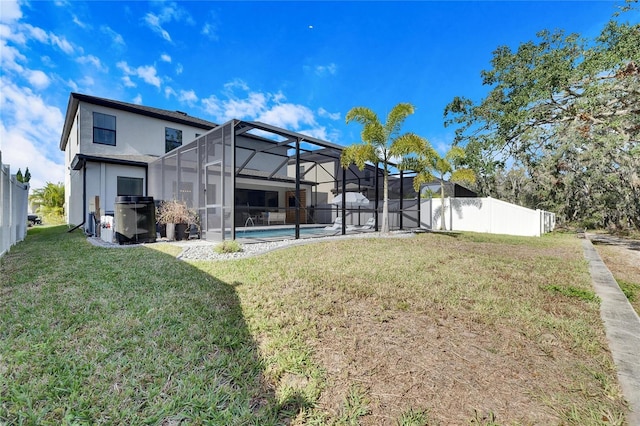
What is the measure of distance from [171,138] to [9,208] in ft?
35.4

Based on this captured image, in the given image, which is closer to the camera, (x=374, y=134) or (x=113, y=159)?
(x=374, y=134)

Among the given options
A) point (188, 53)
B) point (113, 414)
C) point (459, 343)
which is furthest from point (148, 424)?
point (188, 53)

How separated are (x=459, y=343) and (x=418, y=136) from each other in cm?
977

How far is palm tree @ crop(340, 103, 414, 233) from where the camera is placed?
10.8 meters

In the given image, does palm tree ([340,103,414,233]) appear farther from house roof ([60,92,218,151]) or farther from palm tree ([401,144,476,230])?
house roof ([60,92,218,151])

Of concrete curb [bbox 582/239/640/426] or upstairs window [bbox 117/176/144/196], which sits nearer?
concrete curb [bbox 582/239/640/426]

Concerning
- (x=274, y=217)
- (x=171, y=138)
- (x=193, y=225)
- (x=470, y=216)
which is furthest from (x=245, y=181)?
(x=470, y=216)

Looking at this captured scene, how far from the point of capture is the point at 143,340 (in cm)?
250

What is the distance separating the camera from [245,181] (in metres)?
16.7

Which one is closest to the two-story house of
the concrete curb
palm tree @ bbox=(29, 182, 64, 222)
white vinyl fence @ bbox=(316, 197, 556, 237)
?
palm tree @ bbox=(29, 182, 64, 222)

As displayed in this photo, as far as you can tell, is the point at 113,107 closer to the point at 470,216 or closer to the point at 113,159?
the point at 113,159

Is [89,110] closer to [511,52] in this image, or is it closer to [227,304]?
[227,304]

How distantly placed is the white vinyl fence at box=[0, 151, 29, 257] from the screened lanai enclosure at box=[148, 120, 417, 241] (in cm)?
427

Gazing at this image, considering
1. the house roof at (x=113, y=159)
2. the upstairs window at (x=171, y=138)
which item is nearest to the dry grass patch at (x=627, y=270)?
the house roof at (x=113, y=159)
